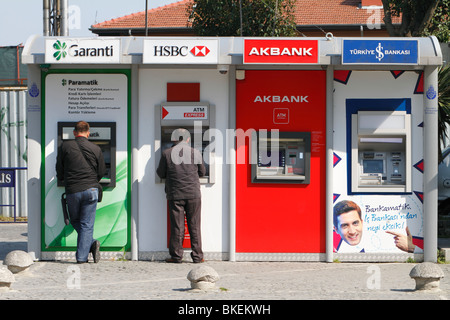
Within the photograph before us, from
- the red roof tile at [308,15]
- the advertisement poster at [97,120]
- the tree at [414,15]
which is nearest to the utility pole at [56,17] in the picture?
the advertisement poster at [97,120]

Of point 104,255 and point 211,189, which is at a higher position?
point 211,189

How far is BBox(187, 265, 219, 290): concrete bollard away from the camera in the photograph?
25.7 ft

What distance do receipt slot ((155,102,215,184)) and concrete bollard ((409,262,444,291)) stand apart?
3289mm

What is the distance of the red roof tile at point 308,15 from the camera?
1678 inches

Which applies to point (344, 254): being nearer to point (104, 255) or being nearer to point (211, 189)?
point (211, 189)

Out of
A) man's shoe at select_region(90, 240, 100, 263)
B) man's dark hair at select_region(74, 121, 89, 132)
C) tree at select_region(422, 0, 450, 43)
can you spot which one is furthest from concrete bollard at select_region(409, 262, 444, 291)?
tree at select_region(422, 0, 450, 43)

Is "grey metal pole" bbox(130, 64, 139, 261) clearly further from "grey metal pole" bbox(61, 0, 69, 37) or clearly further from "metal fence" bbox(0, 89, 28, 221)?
"metal fence" bbox(0, 89, 28, 221)

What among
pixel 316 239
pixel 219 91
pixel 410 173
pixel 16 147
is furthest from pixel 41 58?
pixel 16 147

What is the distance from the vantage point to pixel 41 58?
33.0ft

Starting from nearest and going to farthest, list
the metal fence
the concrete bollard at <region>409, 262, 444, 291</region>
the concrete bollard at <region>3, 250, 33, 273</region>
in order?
the concrete bollard at <region>409, 262, 444, 291</region> < the concrete bollard at <region>3, 250, 33, 273</region> < the metal fence

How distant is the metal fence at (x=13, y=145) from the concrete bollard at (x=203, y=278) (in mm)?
9858

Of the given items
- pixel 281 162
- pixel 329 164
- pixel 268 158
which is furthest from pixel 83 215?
pixel 329 164

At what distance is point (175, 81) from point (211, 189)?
4.90 feet

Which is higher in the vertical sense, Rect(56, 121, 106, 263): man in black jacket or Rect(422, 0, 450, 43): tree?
Rect(422, 0, 450, 43): tree
